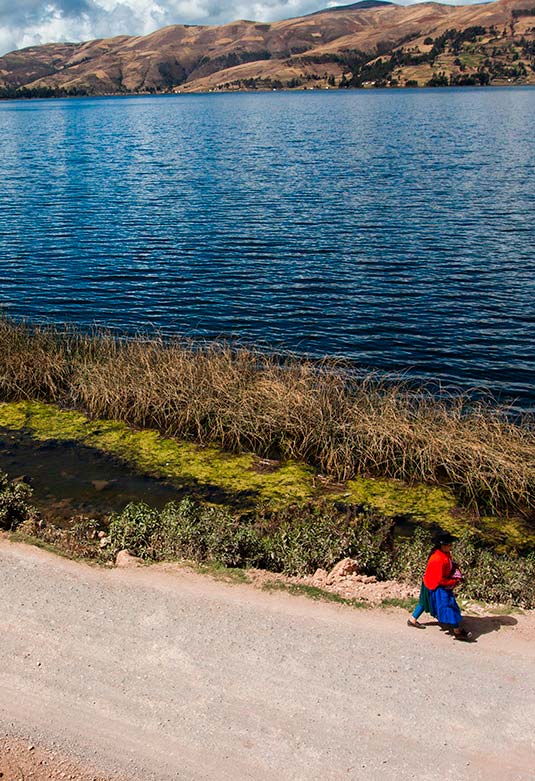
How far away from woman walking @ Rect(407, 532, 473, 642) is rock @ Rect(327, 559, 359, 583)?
6.91 ft

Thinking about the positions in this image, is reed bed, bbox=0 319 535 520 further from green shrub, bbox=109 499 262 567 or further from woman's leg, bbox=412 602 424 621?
woman's leg, bbox=412 602 424 621

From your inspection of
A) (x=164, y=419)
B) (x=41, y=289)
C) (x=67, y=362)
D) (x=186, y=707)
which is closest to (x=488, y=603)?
(x=186, y=707)

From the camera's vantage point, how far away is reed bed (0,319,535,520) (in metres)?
20.5

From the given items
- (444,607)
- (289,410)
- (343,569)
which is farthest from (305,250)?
(444,607)

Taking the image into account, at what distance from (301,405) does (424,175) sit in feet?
171

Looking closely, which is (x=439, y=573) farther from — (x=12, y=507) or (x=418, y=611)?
(x=12, y=507)

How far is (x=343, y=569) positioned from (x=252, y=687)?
4394 millimetres

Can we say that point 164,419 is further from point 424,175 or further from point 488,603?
point 424,175

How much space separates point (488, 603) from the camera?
1450 cm

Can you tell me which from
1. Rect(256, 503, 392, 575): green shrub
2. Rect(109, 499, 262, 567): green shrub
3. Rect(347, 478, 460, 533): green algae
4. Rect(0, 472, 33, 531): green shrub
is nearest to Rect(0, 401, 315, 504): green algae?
Rect(256, 503, 392, 575): green shrub

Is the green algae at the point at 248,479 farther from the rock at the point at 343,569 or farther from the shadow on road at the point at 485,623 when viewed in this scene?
the shadow on road at the point at 485,623

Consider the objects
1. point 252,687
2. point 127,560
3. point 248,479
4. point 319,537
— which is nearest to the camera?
point 252,687

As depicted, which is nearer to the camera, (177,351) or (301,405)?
(301,405)

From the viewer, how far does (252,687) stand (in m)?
11.6
